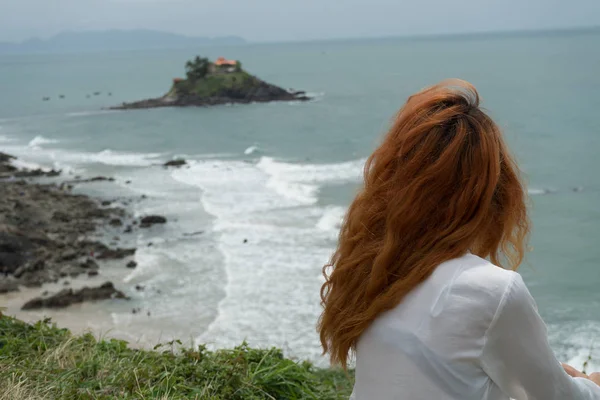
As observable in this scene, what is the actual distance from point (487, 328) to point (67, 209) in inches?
929

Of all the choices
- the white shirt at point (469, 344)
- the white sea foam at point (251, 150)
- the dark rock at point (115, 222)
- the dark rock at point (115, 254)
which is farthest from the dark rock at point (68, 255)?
the white sea foam at point (251, 150)

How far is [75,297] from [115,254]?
3283mm

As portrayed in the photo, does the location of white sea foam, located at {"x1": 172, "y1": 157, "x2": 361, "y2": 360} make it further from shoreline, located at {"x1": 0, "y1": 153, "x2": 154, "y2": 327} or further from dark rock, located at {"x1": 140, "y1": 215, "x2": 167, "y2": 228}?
shoreline, located at {"x1": 0, "y1": 153, "x2": 154, "y2": 327}

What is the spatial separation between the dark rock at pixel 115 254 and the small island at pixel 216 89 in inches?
2014

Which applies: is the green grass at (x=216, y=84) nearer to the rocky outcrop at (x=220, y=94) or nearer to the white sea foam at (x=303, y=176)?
the rocky outcrop at (x=220, y=94)

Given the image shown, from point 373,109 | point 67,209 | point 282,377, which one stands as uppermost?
point 282,377

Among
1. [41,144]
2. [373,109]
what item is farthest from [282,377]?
[373,109]

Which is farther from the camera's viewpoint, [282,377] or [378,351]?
[282,377]

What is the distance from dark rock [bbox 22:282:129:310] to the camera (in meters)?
15.0

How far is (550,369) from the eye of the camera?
1.71m

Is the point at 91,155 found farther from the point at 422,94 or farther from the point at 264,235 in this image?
the point at 422,94

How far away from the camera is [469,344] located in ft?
5.52

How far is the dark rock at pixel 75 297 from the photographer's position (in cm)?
1504

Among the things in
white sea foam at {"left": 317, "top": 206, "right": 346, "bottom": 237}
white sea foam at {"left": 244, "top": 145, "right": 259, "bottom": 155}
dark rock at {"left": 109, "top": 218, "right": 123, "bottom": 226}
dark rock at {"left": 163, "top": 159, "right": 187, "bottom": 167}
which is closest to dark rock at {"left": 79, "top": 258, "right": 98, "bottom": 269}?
dark rock at {"left": 109, "top": 218, "right": 123, "bottom": 226}
